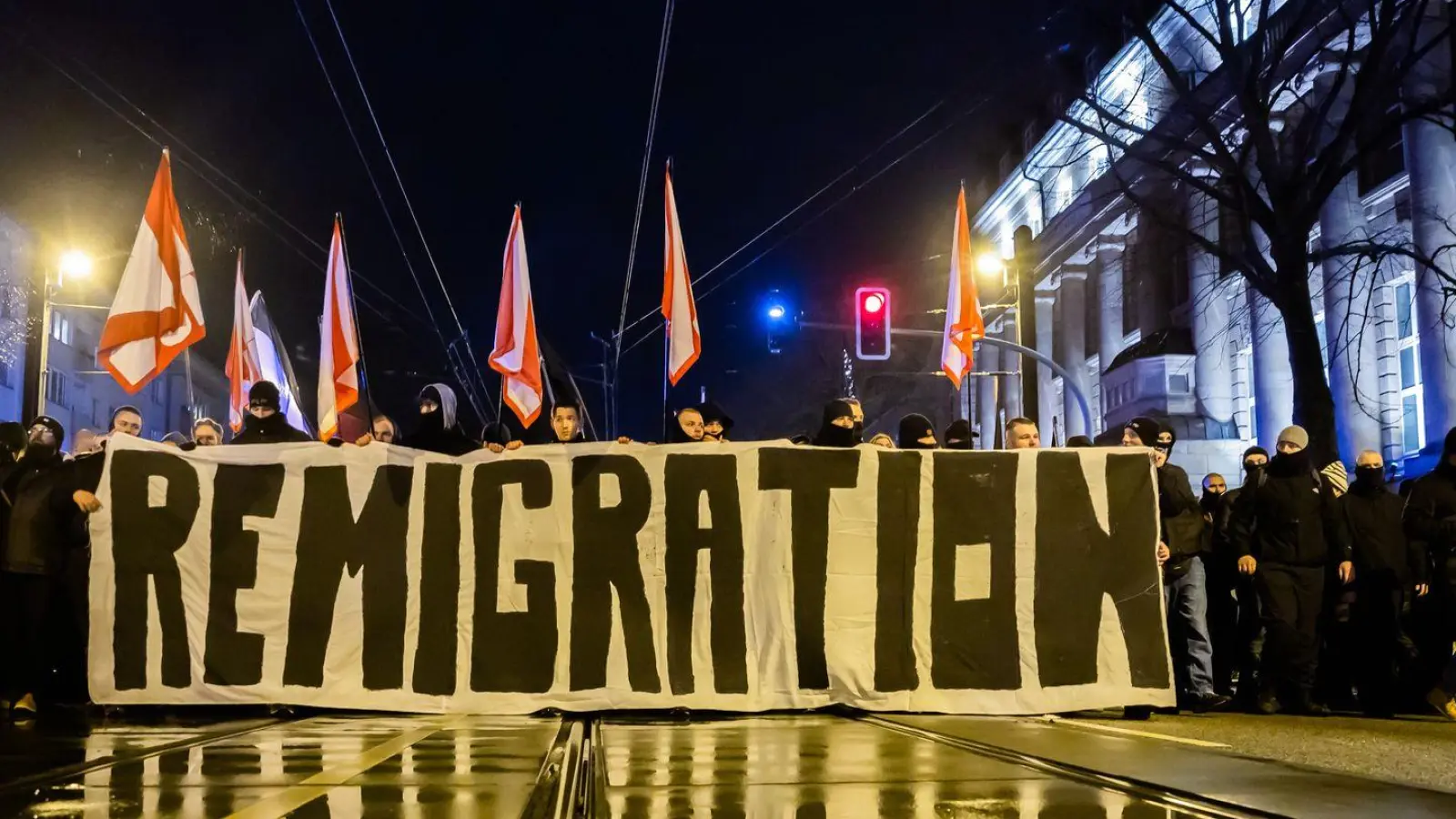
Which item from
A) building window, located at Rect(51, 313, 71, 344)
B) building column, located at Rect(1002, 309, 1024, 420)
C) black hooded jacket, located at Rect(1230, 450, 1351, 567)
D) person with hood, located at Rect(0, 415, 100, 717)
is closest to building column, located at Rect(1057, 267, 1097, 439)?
building column, located at Rect(1002, 309, 1024, 420)

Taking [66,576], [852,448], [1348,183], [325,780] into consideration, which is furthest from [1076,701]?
[1348,183]

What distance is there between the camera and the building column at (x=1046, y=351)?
44.8m

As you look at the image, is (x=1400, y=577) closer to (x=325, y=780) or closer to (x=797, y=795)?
(x=797, y=795)

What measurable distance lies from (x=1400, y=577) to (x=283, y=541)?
24.6ft

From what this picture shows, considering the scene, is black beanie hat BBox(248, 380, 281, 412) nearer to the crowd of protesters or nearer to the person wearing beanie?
the crowd of protesters

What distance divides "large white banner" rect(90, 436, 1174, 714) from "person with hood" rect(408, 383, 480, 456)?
0.36 metres

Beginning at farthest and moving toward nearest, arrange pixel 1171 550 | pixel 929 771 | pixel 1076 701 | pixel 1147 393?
1. pixel 1147 393
2. pixel 1171 550
3. pixel 1076 701
4. pixel 929 771

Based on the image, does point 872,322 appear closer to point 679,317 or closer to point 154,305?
point 679,317

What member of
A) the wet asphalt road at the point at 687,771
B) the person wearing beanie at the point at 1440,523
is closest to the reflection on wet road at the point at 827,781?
the wet asphalt road at the point at 687,771

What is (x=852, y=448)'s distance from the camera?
340 inches

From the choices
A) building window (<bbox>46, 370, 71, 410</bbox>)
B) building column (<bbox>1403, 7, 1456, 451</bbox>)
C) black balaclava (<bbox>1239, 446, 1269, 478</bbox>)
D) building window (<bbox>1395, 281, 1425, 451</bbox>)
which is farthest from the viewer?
building window (<bbox>46, 370, 71, 410</bbox>)

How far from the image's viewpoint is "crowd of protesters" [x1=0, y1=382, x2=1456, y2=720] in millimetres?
8812

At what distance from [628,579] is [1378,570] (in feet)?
17.1

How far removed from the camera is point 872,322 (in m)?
19.5
